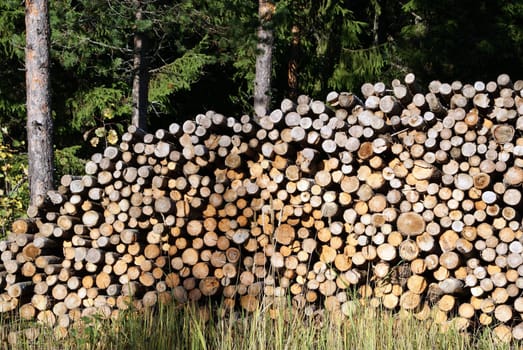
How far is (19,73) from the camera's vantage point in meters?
11.0

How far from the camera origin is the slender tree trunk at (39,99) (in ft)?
22.9

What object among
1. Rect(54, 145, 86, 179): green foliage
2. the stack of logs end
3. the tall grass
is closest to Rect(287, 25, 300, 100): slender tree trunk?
Rect(54, 145, 86, 179): green foliage

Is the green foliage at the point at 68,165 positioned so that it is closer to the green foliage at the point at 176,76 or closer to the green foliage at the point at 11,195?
the green foliage at the point at 11,195

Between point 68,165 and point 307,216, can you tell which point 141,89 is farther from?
point 307,216

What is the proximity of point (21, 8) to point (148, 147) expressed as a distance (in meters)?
6.30

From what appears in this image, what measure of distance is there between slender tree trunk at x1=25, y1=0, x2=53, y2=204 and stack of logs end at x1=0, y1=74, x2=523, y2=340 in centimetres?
137

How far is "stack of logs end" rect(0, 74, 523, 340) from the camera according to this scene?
4.93m

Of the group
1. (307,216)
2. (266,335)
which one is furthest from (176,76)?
(266,335)

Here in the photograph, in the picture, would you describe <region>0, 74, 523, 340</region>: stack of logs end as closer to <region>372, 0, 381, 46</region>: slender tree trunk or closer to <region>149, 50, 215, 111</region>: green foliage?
<region>149, 50, 215, 111</region>: green foliage

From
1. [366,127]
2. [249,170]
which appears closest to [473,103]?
[366,127]

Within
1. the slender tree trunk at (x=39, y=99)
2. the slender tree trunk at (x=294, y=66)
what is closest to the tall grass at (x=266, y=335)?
the slender tree trunk at (x=39, y=99)

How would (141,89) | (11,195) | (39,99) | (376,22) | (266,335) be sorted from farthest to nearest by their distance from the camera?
(376,22), (141,89), (11,195), (39,99), (266,335)

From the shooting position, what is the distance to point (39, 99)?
7055mm

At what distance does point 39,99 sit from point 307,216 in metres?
3.28
